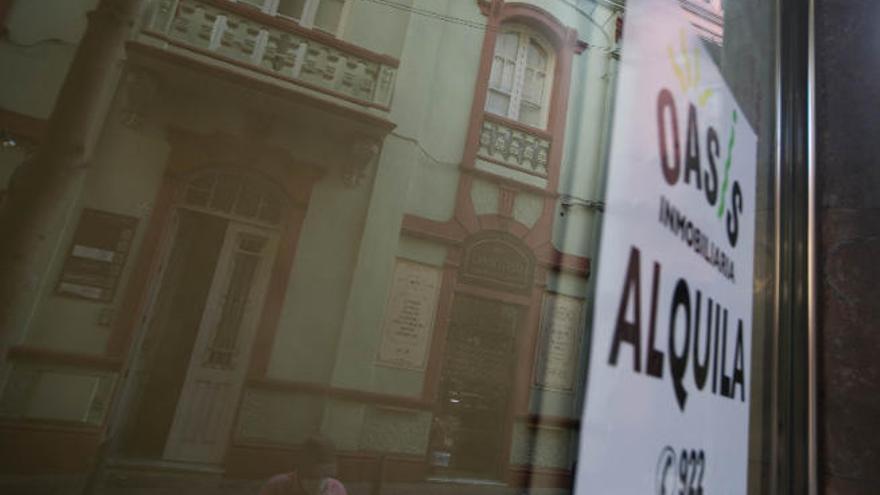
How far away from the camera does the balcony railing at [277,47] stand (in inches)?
24.7

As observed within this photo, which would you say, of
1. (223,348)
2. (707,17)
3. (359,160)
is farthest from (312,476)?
(707,17)

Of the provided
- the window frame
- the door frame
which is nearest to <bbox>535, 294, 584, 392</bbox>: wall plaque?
the door frame

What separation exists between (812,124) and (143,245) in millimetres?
1342

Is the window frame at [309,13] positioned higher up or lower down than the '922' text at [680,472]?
higher up

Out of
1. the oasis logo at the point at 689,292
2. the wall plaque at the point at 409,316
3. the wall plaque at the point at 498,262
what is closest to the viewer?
the oasis logo at the point at 689,292

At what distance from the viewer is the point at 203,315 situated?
624mm

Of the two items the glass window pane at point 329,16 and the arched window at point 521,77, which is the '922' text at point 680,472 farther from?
the glass window pane at point 329,16

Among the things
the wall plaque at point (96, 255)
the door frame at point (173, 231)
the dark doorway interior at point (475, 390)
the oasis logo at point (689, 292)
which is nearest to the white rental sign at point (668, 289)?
the oasis logo at point (689, 292)

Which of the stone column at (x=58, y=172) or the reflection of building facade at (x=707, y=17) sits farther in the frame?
the reflection of building facade at (x=707, y=17)

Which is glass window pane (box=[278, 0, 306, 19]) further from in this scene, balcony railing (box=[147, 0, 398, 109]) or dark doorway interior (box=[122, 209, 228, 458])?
dark doorway interior (box=[122, 209, 228, 458])

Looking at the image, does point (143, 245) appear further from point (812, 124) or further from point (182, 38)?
point (812, 124)

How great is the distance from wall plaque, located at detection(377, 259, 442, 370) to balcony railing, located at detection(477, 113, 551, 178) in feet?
0.81

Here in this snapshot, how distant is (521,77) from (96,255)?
762 millimetres

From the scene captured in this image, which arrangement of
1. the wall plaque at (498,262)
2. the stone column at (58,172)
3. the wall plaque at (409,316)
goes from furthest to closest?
the wall plaque at (498,262) < the wall plaque at (409,316) < the stone column at (58,172)
